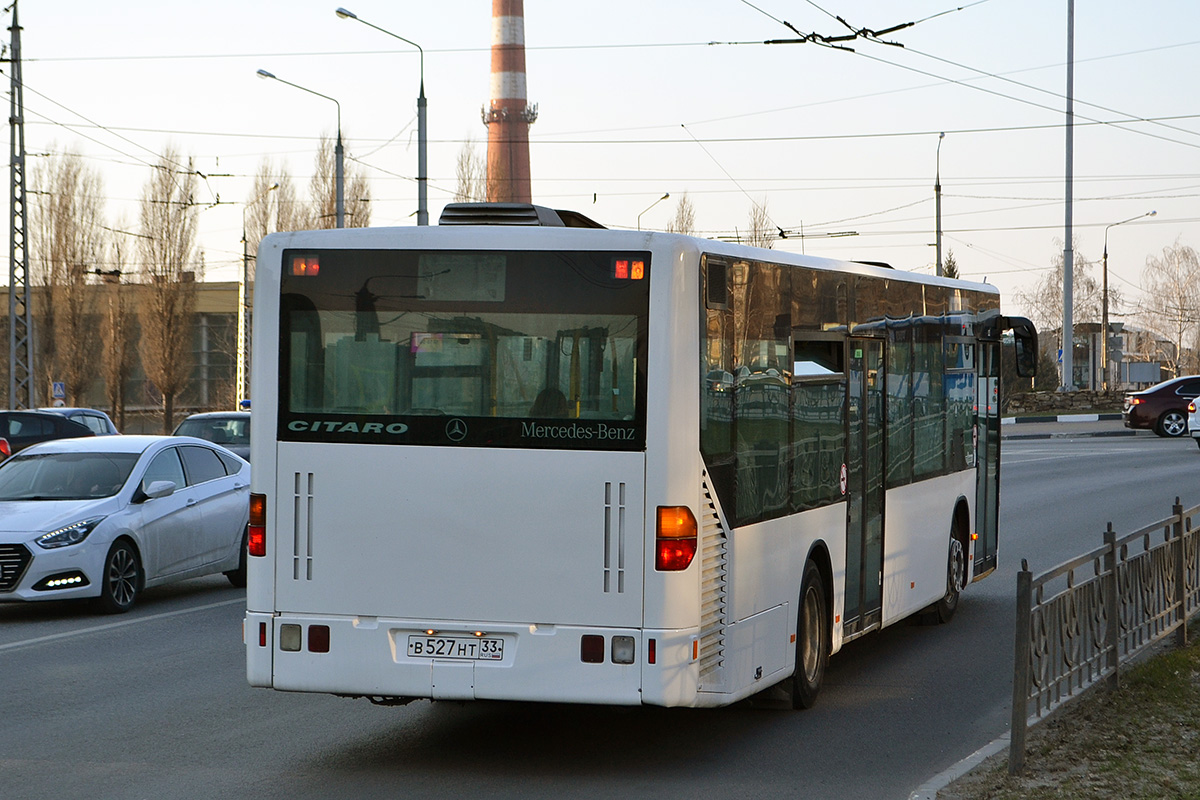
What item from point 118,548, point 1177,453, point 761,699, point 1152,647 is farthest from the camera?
point 1177,453

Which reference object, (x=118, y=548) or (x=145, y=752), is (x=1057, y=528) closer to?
(x=118, y=548)

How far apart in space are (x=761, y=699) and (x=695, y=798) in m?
1.89

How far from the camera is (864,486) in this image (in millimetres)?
9289

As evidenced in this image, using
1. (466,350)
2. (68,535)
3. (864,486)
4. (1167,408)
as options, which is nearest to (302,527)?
(466,350)

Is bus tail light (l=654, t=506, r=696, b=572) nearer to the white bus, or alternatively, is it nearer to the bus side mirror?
the white bus

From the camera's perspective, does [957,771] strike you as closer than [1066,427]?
Yes

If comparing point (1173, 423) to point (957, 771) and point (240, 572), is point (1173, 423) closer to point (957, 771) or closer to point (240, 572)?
point (240, 572)

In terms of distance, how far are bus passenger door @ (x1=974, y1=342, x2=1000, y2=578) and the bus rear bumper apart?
644 cm

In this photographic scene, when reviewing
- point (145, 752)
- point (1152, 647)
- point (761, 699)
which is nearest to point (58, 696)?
point (145, 752)

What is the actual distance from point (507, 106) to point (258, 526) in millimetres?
60032

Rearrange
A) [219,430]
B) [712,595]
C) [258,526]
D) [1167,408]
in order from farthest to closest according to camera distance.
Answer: [1167,408]
[219,430]
[258,526]
[712,595]

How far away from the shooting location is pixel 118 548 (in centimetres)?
1254

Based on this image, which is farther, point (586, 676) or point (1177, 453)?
point (1177, 453)

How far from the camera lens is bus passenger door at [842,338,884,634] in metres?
9.02
